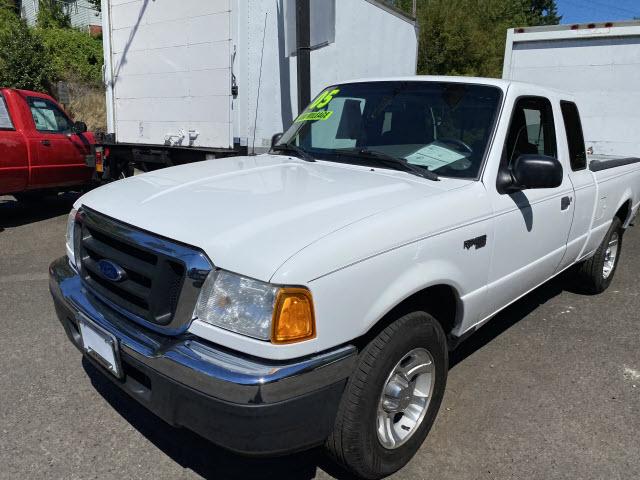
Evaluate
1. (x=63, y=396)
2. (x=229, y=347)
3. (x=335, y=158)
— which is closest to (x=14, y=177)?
(x=63, y=396)

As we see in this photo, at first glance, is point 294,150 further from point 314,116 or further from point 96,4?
point 96,4

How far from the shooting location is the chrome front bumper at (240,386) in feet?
6.09

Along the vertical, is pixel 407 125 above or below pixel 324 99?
below

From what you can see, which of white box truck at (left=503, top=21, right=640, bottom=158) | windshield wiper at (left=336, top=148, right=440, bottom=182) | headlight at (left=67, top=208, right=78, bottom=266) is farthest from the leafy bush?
windshield wiper at (left=336, top=148, right=440, bottom=182)

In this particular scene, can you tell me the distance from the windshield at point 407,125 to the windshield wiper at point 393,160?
0.01 meters

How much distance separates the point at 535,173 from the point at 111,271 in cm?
214

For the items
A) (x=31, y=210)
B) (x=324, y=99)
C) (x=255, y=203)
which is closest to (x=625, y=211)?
(x=324, y=99)

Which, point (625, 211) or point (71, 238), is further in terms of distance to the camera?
point (625, 211)

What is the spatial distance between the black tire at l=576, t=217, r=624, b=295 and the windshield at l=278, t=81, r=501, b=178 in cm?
234

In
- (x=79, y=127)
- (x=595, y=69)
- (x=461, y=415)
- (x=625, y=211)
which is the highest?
(x=595, y=69)

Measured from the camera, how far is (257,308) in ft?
6.29

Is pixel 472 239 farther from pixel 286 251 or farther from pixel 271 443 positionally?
pixel 271 443

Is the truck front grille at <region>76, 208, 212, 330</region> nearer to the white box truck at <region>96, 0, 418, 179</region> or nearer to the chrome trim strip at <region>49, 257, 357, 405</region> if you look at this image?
the chrome trim strip at <region>49, 257, 357, 405</region>

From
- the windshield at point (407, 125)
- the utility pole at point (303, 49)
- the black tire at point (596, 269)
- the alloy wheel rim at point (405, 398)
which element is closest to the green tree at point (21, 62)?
the utility pole at point (303, 49)
